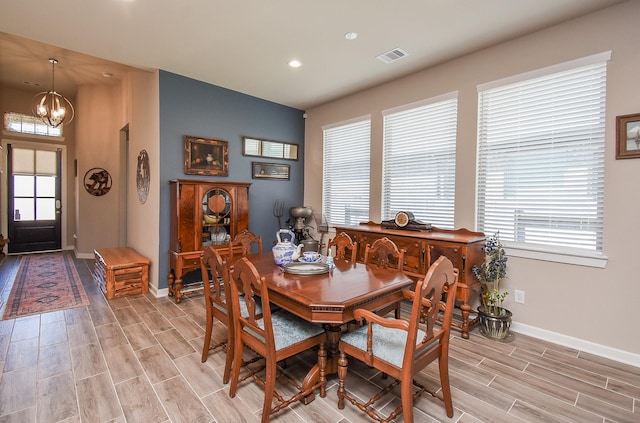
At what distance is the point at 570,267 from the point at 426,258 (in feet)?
4.02

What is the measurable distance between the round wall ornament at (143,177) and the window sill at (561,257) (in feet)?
15.2

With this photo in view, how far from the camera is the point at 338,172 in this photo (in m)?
5.09

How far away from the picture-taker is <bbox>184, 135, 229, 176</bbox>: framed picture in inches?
167

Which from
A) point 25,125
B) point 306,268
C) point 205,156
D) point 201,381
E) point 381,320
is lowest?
point 201,381

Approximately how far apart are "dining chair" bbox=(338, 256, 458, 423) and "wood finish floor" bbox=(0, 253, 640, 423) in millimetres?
292

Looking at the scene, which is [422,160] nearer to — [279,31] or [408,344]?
[279,31]

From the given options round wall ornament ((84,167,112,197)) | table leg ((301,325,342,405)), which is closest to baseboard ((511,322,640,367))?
table leg ((301,325,342,405))

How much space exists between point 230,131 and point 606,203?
4445 millimetres

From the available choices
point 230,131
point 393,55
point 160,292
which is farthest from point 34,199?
point 393,55

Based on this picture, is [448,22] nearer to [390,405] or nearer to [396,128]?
[396,128]

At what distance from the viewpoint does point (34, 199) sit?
6.62 metres

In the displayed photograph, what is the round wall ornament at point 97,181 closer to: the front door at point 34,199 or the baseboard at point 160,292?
the front door at point 34,199

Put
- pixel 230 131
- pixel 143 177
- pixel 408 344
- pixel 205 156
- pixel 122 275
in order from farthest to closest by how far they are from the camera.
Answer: pixel 230 131, pixel 143 177, pixel 205 156, pixel 122 275, pixel 408 344

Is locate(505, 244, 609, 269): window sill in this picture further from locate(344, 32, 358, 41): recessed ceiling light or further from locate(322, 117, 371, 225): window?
locate(344, 32, 358, 41): recessed ceiling light
